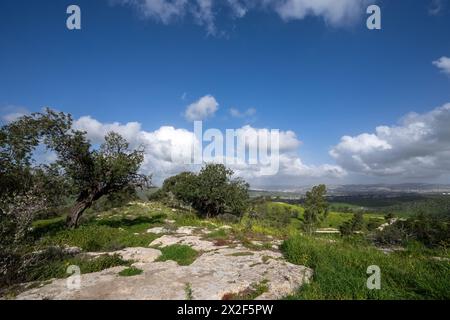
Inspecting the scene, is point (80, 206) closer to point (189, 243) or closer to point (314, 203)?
point (189, 243)

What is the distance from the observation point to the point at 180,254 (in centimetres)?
1330

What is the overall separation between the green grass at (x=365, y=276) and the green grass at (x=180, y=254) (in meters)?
4.59

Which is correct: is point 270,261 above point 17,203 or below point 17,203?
below

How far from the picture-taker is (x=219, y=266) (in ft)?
35.0

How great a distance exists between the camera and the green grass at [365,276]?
24.1 ft

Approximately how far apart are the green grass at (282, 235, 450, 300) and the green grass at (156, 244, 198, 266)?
4588 mm

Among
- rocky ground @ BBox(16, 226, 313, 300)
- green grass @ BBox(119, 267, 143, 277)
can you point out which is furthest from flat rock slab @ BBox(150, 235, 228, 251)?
green grass @ BBox(119, 267, 143, 277)

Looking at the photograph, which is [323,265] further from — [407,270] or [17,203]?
[17,203]

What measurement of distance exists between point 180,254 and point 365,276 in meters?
8.03

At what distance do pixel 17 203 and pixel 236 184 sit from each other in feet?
141

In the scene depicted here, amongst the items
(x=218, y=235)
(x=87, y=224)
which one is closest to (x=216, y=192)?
(x=87, y=224)
